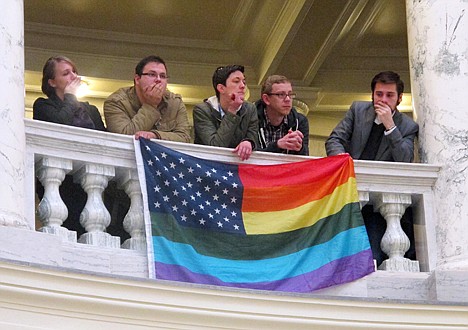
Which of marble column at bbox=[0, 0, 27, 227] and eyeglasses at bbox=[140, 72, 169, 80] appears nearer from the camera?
marble column at bbox=[0, 0, 27, 227]

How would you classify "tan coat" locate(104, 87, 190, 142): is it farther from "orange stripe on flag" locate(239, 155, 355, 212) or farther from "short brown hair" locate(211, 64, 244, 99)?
"orange stripe on flag" locate(239, 155, 355, 212)

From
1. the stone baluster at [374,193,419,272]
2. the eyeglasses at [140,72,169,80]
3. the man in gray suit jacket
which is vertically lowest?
the stone baluster at [374,193,419,272]

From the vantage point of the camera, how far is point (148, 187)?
34.0ft

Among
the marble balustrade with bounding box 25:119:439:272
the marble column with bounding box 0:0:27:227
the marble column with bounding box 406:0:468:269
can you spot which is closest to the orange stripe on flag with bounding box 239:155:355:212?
the marble balustrade with bounding box 25:119:439:272

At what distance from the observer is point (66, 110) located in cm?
1063

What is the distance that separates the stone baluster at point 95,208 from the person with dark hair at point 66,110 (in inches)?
7.3

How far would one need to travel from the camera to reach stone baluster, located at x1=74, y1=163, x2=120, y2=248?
1008 cm

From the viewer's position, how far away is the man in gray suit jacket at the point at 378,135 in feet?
36.8

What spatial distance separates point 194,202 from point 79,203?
761 millimetres

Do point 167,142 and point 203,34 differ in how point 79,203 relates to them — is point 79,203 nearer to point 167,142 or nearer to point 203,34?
point 167,142

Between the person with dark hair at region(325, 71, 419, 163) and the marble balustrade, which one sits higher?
the person with dark hair at region(325, 71, 419, 163)

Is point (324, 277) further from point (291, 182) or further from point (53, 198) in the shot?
point (53, 198)

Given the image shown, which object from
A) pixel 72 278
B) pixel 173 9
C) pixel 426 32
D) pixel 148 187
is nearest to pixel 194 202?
Result: pixel 148 187

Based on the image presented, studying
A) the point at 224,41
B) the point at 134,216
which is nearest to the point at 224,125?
the point at 134,216
